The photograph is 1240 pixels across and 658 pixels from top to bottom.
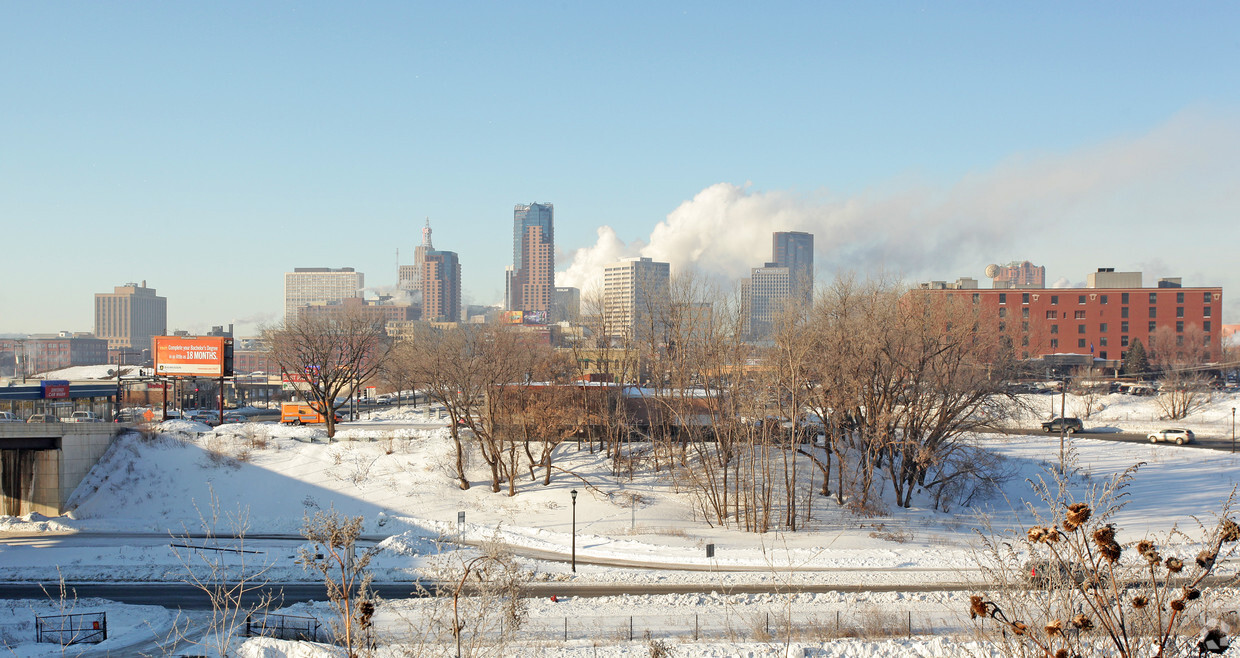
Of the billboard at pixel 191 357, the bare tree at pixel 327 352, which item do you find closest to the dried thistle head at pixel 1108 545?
the bare tree at pixel 327 352

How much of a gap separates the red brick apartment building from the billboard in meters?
93.1

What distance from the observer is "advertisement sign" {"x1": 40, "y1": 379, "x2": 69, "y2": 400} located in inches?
2207

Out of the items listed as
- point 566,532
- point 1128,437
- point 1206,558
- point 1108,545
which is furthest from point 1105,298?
point 1108,545

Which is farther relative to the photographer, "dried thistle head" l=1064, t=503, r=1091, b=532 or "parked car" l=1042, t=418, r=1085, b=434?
"parked car" l=1042, t=418, r=1085, b=434

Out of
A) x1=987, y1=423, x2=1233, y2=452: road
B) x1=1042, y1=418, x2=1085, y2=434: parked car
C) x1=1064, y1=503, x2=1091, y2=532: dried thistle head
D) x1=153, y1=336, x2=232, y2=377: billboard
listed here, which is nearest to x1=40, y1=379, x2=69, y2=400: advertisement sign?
x1=153, y1=336, x2=232, y2=377: billboard

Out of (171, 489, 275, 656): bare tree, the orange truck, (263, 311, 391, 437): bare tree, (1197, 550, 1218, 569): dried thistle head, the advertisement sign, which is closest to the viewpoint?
(1197, 550, 1218, 569): dried thistle head

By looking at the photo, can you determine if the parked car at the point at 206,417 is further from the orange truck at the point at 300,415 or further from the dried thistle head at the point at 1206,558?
the dried thistle head at the point at 1206,558

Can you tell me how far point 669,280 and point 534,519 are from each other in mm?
16949

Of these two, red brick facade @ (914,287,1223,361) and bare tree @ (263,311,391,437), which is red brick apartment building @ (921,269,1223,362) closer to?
red brick facade @ (914,287,1223,361)

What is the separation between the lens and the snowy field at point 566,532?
21.0 meters

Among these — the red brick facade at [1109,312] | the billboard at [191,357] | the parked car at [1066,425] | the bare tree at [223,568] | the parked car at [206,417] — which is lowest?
the bare tree at [223,568]

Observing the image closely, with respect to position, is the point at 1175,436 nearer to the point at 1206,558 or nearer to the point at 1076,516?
the point at 1206,558

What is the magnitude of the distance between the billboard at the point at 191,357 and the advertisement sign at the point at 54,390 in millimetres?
7945

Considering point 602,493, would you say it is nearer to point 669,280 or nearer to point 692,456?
point 692,456
